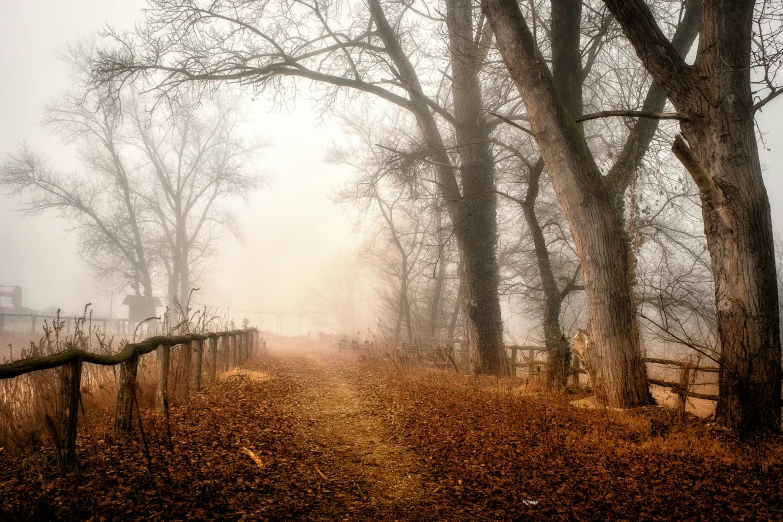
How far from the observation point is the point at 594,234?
643cm

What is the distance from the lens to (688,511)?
325cm

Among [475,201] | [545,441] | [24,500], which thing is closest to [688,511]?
[545,441]

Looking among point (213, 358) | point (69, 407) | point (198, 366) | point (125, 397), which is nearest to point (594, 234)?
point (125, 397)

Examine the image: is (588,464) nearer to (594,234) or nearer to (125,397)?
(594,234)

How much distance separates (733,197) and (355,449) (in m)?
5.17

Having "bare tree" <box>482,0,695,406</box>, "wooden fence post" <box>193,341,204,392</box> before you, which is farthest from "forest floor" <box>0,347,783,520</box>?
"wooden fence post" <box>193,341,204,392</box>

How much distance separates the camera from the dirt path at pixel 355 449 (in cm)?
398

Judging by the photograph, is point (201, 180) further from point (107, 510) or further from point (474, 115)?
point (107, 510)

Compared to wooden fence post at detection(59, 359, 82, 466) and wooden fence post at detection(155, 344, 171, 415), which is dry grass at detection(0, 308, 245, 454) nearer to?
wooden fence post at detection(59, 359, 82, 466)

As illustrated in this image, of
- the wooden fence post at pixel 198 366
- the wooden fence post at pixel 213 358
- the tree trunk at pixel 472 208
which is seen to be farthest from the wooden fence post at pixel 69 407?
the tree trunk at pixel 472 208

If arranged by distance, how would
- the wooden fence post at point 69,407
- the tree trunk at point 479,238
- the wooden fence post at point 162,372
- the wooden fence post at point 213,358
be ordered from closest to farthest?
the wooden fence post at point 69,407 < the wooden fence post at point 162,372 < the wooden fence post at point 213,358 < the tree trunk at point 479,238

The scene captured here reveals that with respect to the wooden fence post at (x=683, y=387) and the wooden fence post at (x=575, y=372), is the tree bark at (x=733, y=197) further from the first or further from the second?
the wooden fence post at (x=575, y=372)

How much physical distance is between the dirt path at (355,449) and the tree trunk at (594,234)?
10.6 feet

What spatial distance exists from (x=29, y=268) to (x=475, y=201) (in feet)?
479
